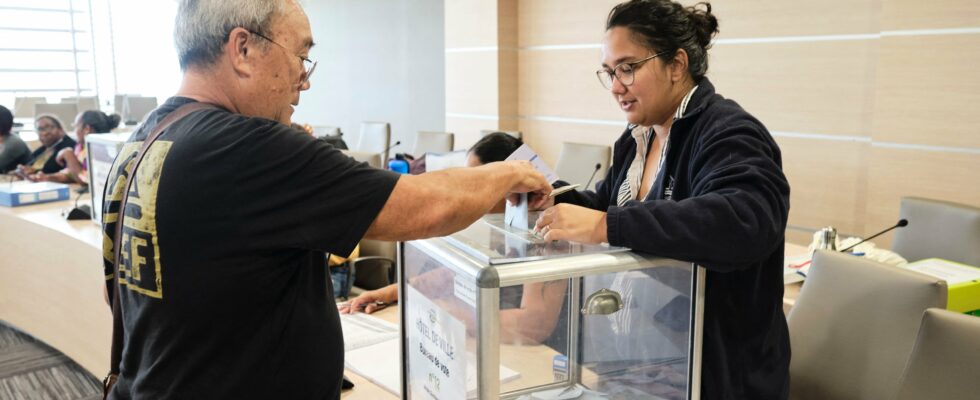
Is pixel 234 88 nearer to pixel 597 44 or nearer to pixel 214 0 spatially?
pixel 214 0

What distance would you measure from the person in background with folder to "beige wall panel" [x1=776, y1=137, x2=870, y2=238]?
10.6 feet

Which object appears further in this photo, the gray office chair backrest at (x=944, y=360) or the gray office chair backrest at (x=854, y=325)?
the gray office chair backrest at (x=854, y=325)

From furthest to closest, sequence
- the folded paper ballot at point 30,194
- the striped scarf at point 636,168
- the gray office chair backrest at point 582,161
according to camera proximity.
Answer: the gray office chair backrest at point 582,161 → the folded paper ballot at point 30,194 → the striped scarf at point 636,168

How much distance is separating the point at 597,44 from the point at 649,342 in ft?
15.4

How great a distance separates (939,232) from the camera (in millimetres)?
2654

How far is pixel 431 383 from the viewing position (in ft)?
3.70

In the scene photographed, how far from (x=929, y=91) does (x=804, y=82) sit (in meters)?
0.74

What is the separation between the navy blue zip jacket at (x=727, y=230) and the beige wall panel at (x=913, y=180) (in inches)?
122

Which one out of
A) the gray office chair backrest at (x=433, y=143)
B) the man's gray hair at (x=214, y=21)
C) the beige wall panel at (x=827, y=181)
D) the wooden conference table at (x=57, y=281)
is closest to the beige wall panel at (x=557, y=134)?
the gray office chair backrest at (x=433, y=143)

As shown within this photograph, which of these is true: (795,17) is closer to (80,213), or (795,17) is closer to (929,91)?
(929,91)

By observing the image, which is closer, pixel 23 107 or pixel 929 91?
pixel 929 91

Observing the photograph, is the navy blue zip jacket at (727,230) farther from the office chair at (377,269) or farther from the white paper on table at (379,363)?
the office chair at (377,269)

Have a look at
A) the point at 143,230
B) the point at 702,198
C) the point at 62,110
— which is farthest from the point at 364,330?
the point at 62,110

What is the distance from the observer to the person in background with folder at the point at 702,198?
972 millimetres
